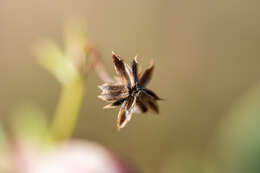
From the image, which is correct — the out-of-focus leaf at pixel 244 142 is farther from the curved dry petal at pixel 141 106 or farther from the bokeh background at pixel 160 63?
the curved dry petal at pixel 141 106

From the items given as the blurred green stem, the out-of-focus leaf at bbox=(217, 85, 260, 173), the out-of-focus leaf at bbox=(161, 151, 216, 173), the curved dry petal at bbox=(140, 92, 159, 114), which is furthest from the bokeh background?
the curved dry petal at bbox=(140, 92, 159, 114)

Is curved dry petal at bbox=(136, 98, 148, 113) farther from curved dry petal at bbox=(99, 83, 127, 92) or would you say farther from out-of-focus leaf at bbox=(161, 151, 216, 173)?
out-of-focus leaf at bbox=(161, 151, 216, 173)

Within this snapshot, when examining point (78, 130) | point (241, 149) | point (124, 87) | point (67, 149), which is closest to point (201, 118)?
point (241, 149)

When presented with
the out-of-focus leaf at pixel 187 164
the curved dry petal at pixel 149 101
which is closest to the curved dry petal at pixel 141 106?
the curved dry petal at pixel 149 101

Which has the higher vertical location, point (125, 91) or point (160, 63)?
point (160, 63)

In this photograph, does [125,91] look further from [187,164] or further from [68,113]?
[187,164]

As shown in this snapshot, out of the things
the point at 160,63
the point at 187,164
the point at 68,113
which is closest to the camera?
the point at 68,113

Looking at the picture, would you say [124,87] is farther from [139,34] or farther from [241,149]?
[139,34]

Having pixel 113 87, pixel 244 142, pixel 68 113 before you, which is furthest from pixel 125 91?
pixel 244 142

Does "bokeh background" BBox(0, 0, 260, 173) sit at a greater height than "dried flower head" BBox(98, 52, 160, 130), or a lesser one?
greater
